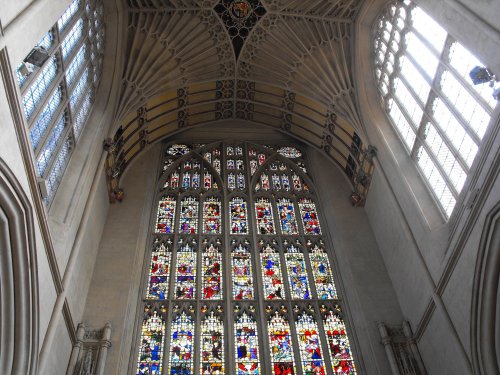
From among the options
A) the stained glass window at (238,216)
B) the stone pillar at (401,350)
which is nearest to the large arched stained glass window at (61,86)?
the stained glass window at (238,216)

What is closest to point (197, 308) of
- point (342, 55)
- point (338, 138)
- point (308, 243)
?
point (308, 243)

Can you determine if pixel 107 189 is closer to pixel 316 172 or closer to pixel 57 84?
pixel 57 84

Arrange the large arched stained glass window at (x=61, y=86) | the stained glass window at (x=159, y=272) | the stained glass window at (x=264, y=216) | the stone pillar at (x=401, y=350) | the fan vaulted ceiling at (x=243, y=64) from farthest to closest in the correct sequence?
the fan vaulted ceiling at (x=243, y=64), the stained glass window at (x=264, y=216), the stained glass window at (x=159, y=272), the stone pillar at (x=401, y=350), the large arched stained glass window at (x=61, y=86)

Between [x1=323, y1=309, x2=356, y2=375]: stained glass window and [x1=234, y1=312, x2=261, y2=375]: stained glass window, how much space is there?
177 cm

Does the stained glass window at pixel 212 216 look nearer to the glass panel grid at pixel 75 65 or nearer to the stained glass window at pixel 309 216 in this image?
the stained glass window at pixel 309 216

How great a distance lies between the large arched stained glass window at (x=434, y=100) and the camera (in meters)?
10.3


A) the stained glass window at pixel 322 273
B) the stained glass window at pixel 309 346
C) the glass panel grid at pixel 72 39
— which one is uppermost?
the glass panel grid at pixel 72 39

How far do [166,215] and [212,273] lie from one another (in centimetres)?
276

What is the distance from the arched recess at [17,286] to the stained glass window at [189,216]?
6759 millimetres

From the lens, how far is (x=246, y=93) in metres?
18.0

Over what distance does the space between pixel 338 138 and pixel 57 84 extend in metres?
9.02

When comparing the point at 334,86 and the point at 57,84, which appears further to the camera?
the point at 334,86

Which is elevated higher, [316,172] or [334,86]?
[334,86]

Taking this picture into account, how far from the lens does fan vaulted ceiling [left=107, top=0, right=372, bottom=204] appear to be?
15578mm
